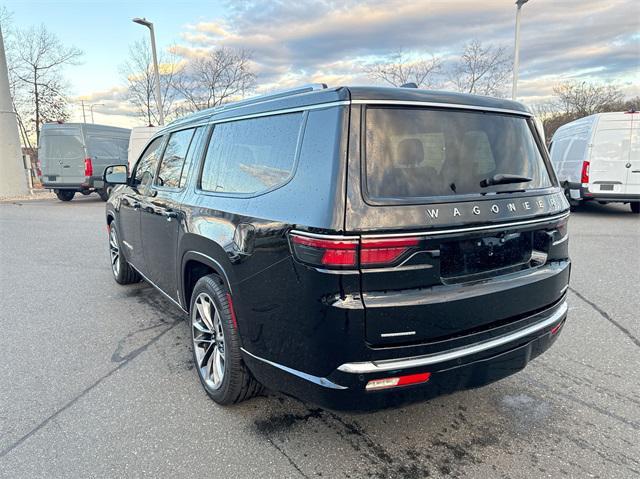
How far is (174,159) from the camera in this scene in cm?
387

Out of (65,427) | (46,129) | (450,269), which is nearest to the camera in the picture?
(450,269)

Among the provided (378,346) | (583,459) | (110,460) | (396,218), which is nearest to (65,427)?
(110,460)

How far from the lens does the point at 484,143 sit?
255cm

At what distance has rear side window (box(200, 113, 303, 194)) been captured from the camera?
2.46 metres

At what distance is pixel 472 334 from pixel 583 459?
944 mm

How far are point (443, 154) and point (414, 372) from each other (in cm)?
112

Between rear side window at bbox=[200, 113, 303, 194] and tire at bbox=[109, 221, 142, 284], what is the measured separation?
281cm

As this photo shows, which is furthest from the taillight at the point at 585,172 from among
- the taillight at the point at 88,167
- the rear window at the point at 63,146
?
the rear window at the point at 63,146

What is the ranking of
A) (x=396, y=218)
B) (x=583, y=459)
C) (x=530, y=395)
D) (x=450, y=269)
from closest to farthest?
(x=396, y=218) < (x=450, y=269) < (x=583, y=459) < (x=530, y=395)

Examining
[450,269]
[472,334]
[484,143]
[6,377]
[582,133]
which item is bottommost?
[6,377]

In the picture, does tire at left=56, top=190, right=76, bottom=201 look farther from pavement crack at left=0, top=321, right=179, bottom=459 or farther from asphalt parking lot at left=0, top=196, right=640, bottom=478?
pavement crack at left=0, top=321, right=179, bottom=459

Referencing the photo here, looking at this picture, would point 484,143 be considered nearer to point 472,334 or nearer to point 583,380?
point 472,334

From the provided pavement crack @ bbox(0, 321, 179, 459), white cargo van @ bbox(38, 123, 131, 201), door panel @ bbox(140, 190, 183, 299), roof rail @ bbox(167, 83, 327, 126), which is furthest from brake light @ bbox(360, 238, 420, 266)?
white cargo van @ bbox(38, 123, 131, 201)

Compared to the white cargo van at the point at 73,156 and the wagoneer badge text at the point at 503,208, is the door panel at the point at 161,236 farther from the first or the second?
the white cargo van at the point at 73,156
